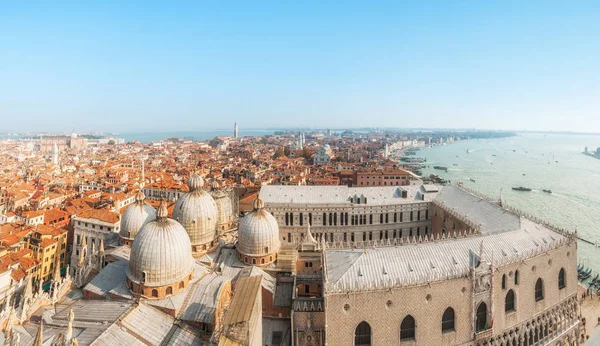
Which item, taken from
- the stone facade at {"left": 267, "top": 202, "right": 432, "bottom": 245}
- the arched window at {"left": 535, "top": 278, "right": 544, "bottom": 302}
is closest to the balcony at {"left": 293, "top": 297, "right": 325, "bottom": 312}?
the arched window at {"left": 535, "top": 278, "right": 544, "bottom": 302}

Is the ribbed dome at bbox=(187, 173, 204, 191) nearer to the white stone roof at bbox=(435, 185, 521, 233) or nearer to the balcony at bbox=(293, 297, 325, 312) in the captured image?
the balcony at bbox=(293, 297, 325, 312)

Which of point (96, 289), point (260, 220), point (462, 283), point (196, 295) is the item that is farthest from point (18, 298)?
point (462, 283)

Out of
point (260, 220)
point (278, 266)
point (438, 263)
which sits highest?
point (260, 220)

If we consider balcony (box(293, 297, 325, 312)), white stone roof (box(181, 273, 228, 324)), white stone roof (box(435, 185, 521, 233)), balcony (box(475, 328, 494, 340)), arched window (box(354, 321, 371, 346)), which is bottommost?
balcony (box(475, 328, 494, 340))

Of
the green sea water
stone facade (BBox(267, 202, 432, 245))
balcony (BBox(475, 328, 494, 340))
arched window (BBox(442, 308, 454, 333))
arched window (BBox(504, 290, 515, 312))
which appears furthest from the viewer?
the green sea water

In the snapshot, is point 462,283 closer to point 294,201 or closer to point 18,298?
point 294,201

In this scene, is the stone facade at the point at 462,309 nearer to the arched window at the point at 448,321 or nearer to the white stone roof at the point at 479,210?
the arched window at the point at 448,321

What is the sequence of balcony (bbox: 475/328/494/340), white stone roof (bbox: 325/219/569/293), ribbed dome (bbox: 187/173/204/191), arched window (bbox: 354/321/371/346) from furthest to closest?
ribbed dome (bbox: 187/173/204/191) < balcony (bbox: 475/328/494/340) < white stone roof (bbox: 325/219/569/293) < arched window (bbox: 354/321/371/346)

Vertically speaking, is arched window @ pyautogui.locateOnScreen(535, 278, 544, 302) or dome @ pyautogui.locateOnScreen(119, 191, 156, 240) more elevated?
dome @ pyautogui.locateOnScreen(119, 191, 156, 240)
